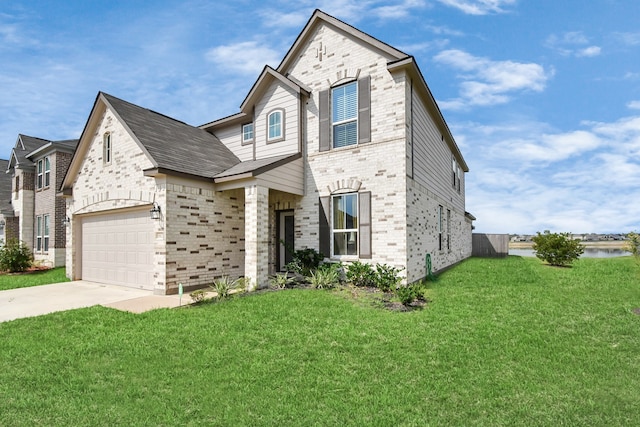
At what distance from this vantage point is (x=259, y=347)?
5465mm

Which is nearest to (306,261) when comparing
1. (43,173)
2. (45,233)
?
(45,233)

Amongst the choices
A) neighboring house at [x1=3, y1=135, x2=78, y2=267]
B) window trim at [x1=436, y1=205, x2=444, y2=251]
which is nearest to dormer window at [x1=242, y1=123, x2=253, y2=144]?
window trim at [x1=436, y1=205, x2=444, y2=251]

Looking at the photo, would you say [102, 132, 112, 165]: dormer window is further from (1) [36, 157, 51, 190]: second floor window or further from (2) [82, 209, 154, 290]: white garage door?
(1) [36, 157, 51, 190]: second floor window

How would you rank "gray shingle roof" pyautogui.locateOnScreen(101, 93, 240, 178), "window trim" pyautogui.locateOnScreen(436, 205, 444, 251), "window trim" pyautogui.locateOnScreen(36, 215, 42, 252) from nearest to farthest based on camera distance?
"gray shingle roof" pyautogui.locateOnScreen(101, 93, 240, 178)
"window trim" pyautogui.locateOnScreen(436, 205, 444, 251)
"window trim" pyautogui.locateOnScreen(36, 215, 42, 252)

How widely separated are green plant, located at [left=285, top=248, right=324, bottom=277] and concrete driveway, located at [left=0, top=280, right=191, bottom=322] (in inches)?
132

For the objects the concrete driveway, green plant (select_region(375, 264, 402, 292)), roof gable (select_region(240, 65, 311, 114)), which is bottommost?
the concrete driveway

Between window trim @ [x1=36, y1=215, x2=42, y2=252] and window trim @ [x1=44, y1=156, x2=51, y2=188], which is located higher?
window trim @ [x1=44, y1=156, x2=51, y2=188]

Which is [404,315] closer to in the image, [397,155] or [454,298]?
[454,298]

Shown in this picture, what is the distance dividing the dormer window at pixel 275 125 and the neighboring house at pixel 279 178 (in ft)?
0.18

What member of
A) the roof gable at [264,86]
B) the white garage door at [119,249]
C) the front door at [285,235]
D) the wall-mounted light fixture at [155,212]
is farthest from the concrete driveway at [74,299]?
the roof gable at [264,86]

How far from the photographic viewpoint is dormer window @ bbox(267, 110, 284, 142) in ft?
40.9

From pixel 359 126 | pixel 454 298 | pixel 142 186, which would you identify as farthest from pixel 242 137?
pixel 454 298

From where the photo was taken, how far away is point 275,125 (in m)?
12.8

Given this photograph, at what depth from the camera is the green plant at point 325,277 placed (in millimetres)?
9992
